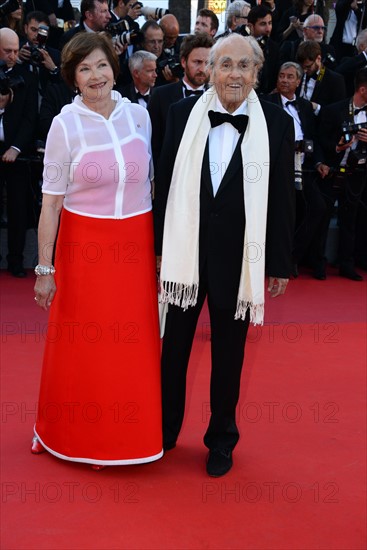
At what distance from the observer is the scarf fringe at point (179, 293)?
3074 mm

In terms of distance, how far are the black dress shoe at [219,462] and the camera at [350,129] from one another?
379cm

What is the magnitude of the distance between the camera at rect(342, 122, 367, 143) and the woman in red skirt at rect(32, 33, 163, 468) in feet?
11.8

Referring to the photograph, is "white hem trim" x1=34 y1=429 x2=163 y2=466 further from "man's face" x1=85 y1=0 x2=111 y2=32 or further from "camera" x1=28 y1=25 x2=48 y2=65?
"man's face" x1=85 y1=0 x2=111 y2=32

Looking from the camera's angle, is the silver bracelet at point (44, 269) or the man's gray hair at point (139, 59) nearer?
the silver bracelet at point (44, 269)

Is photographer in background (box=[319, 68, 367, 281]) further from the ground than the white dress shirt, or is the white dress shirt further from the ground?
the white dress shirt

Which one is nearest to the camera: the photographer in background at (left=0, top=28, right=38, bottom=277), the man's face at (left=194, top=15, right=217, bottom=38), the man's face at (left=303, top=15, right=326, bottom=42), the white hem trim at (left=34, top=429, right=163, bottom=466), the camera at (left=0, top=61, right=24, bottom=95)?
the white hem trim at (left=34, top=429, right=163, bottom=466)

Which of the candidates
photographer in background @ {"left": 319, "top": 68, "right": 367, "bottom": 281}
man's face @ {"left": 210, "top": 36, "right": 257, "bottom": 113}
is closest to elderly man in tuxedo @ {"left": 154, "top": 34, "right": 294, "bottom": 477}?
man's face @ {"left": 210, "top": 36, "right": 257, "bottom": 113}

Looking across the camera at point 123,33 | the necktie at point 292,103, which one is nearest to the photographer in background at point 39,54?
the camera at point 123,33

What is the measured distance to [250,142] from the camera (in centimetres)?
296

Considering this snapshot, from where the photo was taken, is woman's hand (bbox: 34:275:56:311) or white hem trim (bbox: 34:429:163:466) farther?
white hem trim (bbox: 34:429:163:466)

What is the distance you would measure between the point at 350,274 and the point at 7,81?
10.2ft

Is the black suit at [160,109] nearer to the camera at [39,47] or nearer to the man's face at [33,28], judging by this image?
the camera at [39,47]

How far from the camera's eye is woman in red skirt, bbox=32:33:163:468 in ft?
9.80

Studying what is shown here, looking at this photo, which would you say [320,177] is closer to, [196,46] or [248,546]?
[196,46]
